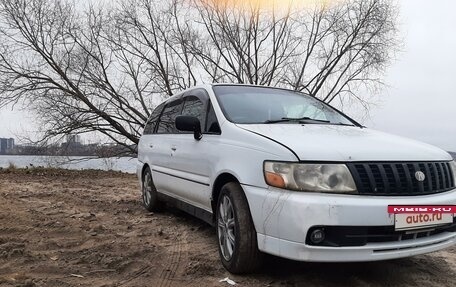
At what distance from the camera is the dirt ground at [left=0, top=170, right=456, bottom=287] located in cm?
346

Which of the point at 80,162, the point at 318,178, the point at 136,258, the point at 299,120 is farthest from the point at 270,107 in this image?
the point at 80,162

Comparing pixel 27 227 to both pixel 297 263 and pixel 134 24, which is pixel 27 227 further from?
pixel 134 24

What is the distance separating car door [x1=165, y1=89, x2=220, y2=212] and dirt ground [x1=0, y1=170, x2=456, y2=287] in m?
0.54

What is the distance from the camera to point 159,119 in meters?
6.25

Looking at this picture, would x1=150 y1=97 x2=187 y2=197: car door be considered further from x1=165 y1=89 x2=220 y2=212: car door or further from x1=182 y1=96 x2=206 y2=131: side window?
x1=182 y1=96 x2=206 y2=131: side window

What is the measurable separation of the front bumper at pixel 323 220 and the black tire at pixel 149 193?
3105 mm

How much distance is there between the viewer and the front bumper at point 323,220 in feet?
9.66

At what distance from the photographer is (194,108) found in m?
4.96

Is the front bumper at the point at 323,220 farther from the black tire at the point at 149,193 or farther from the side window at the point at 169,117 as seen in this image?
the black tire at the point at 149,193

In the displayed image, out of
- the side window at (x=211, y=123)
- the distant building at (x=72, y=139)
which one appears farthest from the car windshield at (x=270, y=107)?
the distant building at (x=72, y=139)

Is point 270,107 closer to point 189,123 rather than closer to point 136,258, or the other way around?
point 189,123

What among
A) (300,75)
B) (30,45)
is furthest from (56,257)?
(300,75)

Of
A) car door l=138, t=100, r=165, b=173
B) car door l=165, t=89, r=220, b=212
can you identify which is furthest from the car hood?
car door l=138, t=100, r=165, b=173

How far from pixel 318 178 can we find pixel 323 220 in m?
0.30
